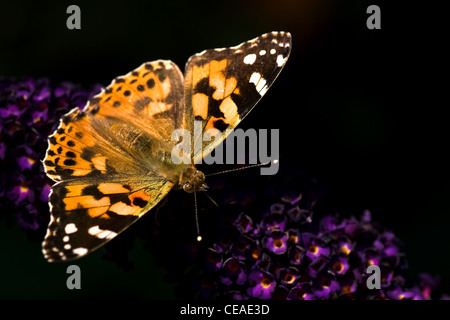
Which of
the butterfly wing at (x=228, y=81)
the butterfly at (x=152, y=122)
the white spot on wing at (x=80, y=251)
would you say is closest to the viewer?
the white spot on wing at (x=80, y=251)

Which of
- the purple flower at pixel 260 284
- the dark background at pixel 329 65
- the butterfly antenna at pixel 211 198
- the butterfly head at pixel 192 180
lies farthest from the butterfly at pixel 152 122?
the dark background at pixel 329 65

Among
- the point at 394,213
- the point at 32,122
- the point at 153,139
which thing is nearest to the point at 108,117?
the point at 153,139

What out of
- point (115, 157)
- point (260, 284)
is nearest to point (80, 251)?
point (115, 157)

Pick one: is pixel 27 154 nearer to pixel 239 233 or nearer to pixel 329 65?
pixel 239 233

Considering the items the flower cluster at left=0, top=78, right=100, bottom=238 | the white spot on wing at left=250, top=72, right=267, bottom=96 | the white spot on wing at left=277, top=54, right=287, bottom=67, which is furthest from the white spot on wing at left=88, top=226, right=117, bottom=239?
the white spot on wing at left=277, top=54, right=287, bottom=67

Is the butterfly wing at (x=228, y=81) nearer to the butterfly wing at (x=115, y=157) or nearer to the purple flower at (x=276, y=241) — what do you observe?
the butterfly wing at (x=115, y=157)

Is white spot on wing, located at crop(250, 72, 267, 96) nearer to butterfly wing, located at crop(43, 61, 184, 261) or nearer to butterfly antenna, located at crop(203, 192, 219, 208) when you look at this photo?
butterfly wing, located at crop(43, 61, 184, 261)
